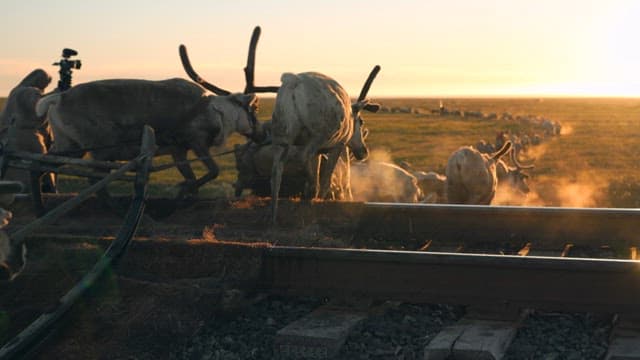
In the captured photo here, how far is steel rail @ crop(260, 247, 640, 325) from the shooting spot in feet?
19.4

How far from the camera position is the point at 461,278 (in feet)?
20.4

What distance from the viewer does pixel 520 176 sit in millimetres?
20547

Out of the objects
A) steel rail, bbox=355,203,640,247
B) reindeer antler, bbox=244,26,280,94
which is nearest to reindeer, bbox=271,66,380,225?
reindeer antler, bbox=244,26,280,94

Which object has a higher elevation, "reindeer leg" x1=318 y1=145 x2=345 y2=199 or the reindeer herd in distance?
the reindeer herd in distance

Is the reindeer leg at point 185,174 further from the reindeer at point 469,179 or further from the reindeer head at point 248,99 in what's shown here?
the reindeer at point 469,179

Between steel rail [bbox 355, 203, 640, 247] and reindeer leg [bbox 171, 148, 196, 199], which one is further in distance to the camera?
reindeer leg [bbox 171, 148, 196, 199]

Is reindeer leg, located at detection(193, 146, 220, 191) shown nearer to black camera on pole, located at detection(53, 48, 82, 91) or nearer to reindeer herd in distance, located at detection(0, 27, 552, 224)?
reindeer herd in distance, located at detection(0, 27, 552, 224)

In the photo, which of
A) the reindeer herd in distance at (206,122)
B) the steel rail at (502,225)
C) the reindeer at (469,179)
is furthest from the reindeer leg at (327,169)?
the reindeer at (469,179)

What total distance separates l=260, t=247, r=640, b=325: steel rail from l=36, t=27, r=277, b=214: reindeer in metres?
3.83

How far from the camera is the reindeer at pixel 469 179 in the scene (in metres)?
16.1

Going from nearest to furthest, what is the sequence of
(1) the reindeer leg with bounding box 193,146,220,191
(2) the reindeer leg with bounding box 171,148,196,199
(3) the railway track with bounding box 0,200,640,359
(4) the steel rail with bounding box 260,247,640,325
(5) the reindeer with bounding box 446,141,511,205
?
(3) the railway track with bounding box 0,200,640,359
(4) the steel rail with bounding box 260,247,640,325
(1) the reindeer leg with bounding box 193,146,220,191
(2) the reindeer leg with bounding box 171,148,196,199
(5) the reindeer with bounding box 446,141,511,205

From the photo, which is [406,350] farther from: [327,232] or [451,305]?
[327,232]

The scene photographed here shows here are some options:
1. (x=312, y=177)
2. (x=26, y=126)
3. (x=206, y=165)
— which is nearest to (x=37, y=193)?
(x=206, y=165)

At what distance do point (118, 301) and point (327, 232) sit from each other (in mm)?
3254
